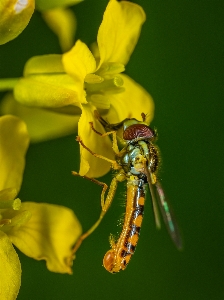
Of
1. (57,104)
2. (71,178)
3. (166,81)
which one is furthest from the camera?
(166,81)

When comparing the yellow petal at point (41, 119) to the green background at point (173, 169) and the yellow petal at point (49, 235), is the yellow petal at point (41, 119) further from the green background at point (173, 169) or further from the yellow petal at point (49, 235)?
the green background at point (173, 169)

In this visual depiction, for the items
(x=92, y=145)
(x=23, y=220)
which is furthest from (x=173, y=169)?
(x=23, y=220)

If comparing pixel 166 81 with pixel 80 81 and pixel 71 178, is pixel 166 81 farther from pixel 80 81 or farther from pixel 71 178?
pixel 80 81

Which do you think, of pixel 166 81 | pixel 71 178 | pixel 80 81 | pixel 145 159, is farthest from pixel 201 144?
pixel 80 81

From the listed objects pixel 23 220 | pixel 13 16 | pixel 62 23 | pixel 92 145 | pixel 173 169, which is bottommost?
pixel 173 169

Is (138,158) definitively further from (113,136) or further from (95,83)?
(95,83)

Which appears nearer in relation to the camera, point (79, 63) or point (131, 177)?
point (79, 63)
